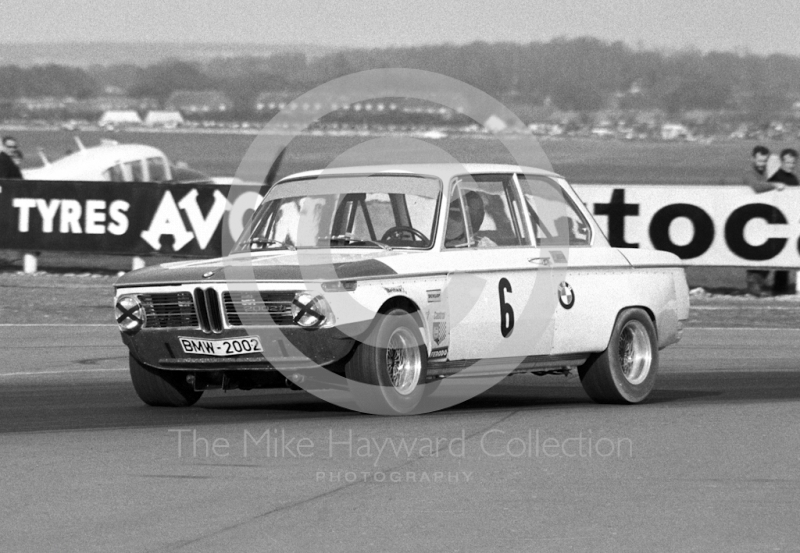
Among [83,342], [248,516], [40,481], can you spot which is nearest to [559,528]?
[248,516]

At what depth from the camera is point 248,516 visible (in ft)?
18.2

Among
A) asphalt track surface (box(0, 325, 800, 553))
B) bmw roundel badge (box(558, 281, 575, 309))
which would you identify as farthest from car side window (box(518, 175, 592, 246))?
asphalt track surface (box(0, 325, 800, 553))

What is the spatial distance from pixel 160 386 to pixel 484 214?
7.76 feet

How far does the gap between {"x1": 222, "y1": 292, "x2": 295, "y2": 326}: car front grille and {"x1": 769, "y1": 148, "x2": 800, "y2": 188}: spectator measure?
11.9 metres

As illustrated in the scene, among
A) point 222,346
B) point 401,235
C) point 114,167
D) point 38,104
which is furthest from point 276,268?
point 38,104

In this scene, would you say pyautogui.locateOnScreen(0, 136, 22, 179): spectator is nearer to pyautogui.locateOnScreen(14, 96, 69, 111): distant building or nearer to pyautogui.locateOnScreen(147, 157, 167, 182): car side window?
pyautogui.locateOnScreen(147, 157, 167, 182): car side window

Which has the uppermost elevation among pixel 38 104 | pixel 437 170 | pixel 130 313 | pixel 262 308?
pixel 38 104

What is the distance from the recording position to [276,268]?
802 cm

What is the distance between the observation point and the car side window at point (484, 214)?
28.5ft

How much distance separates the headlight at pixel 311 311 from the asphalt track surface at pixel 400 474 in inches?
24.2

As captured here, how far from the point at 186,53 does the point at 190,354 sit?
72214 millimetres

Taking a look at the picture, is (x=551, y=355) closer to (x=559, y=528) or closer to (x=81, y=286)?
(x=559, y=528)

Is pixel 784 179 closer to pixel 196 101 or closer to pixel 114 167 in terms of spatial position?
pixel 114 167

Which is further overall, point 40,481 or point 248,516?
point 40,481
